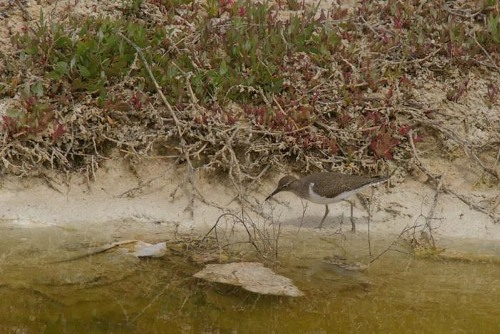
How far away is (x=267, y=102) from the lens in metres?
10.5

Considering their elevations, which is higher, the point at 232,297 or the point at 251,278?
the point at 251,278

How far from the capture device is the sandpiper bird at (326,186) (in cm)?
919

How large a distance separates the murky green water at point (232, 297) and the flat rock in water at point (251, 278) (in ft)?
0.30

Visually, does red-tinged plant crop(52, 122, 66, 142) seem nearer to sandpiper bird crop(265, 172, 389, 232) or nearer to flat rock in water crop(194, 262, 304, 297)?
sandpiper bird crop(265, 172, 389, 232)

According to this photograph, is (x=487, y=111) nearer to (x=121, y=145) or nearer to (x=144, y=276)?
(x=121, y=145)

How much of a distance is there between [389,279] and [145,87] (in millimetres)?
4381

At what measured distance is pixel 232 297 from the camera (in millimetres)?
7250

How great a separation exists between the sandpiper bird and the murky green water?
80 cm

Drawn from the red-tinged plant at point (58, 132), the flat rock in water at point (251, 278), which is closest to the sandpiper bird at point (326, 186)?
the flat rock in water at point (251, 278)

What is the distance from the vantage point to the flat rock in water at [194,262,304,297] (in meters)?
7.37

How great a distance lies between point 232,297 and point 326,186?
242cm

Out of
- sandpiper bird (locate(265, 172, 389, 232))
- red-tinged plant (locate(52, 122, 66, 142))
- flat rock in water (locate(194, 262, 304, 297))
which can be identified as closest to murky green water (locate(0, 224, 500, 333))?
flat rock in water (locate(194, 262, 304, 297))

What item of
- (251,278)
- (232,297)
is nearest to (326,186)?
(251,278)

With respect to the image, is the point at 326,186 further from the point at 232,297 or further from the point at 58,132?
the point at 58,132
